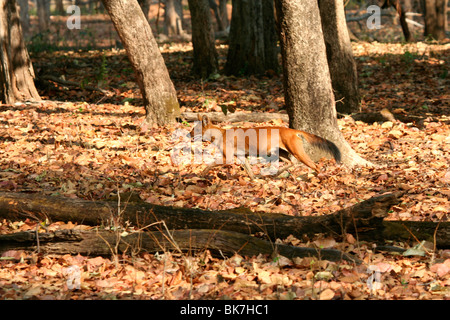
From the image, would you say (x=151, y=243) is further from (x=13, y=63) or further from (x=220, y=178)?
(x=13, y=63)

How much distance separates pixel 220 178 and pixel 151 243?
277 centimetres

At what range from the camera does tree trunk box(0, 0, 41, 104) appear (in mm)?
12023

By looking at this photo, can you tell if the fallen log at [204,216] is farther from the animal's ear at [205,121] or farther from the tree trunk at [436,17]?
the tree trunk at [436,17]

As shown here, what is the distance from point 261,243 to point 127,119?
681 cm

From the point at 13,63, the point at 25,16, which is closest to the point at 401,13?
the point at 13,63

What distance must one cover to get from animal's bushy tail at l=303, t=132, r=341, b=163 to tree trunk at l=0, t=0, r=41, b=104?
762 centimetres

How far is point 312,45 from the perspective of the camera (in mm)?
7410

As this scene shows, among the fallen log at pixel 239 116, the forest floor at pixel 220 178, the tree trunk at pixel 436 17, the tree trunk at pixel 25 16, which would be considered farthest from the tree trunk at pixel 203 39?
the tree trunk at pixel 25 16

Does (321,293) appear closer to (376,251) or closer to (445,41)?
(376,251)

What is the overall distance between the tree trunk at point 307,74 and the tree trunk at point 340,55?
8.52ft

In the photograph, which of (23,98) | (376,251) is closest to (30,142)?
(23,98)

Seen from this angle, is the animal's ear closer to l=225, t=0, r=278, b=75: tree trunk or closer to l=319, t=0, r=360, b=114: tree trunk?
l=319, t=0, r=360, b=114: tree trunk

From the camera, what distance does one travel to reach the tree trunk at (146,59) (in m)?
9.52

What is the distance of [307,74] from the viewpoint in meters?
7.49
